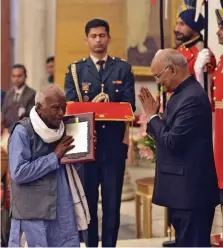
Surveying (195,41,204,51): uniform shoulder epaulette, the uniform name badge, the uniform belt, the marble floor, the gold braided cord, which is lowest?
the marble floor

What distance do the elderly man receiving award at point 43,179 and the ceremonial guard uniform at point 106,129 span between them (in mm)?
1153

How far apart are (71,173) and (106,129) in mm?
1120

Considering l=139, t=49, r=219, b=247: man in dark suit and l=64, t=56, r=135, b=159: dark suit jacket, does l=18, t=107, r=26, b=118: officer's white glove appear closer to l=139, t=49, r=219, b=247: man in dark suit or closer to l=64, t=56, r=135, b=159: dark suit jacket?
l=64, t=56, r=135, b=159: dark suit jacket

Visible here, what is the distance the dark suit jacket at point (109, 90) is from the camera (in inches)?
227

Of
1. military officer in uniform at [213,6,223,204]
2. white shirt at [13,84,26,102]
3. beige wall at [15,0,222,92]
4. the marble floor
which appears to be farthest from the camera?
beige wall at [15,0,222,92]

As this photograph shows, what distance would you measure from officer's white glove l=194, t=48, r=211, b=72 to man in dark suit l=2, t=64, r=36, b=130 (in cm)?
269

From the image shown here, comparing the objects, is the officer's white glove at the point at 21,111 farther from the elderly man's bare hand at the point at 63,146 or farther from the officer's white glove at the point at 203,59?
the elderly man's bare hand at the point at 63,146

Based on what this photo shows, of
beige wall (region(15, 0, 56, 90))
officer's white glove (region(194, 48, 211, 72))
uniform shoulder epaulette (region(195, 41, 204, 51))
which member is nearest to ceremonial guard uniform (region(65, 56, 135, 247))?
officer's white glove (region(194, 48, 211, 72))

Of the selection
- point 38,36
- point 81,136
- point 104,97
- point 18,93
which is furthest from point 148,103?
point 38,36

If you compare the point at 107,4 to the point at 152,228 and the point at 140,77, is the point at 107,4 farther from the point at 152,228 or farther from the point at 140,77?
the point at 152,228

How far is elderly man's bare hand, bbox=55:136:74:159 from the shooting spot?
455 centimetres

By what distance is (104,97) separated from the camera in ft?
18.9

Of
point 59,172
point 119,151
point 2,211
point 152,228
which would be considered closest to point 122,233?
point 152,228

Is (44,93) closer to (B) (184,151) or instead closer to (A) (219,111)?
(B) (184,151)
